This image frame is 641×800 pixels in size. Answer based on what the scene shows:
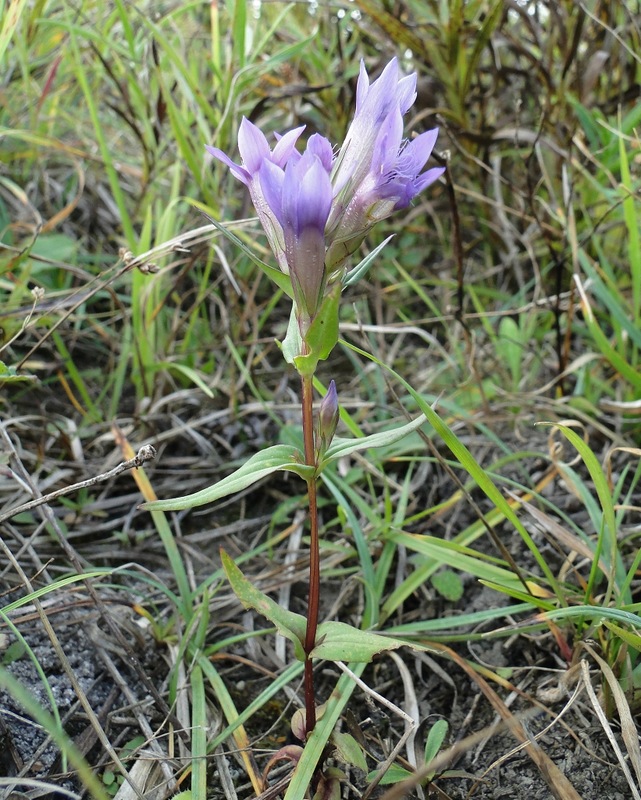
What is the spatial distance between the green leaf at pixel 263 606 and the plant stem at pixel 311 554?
2cm

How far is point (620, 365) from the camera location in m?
1.59

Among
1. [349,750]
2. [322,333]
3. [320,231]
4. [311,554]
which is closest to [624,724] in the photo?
[349,750]

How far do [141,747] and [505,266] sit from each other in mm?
1755

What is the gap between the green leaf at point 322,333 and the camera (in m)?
0.90

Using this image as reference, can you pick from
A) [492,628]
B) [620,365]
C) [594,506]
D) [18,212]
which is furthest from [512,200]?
[18,212]

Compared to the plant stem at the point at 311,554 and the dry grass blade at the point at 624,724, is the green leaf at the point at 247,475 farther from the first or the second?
the dry grass blade at the point at 624,724

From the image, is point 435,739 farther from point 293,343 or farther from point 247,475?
point 293,343

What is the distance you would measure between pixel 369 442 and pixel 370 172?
400mm

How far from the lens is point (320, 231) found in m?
0.89

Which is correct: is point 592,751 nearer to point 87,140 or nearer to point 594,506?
point 594,506

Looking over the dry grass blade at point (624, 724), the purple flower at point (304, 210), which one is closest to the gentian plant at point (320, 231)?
the purple flower at point (304, 210)

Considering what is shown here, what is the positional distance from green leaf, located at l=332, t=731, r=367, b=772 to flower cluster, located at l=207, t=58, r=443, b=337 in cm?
64

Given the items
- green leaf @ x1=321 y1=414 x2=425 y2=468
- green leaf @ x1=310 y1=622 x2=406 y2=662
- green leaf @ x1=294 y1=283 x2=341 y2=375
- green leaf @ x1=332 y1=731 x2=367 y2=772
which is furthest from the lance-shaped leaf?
green leaf @ x1=332 y1=731 x2=367 y2=772

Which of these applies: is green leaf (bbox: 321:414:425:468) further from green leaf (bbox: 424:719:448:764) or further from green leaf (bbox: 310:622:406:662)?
green leaf (bbox: 424:719:448:764)
